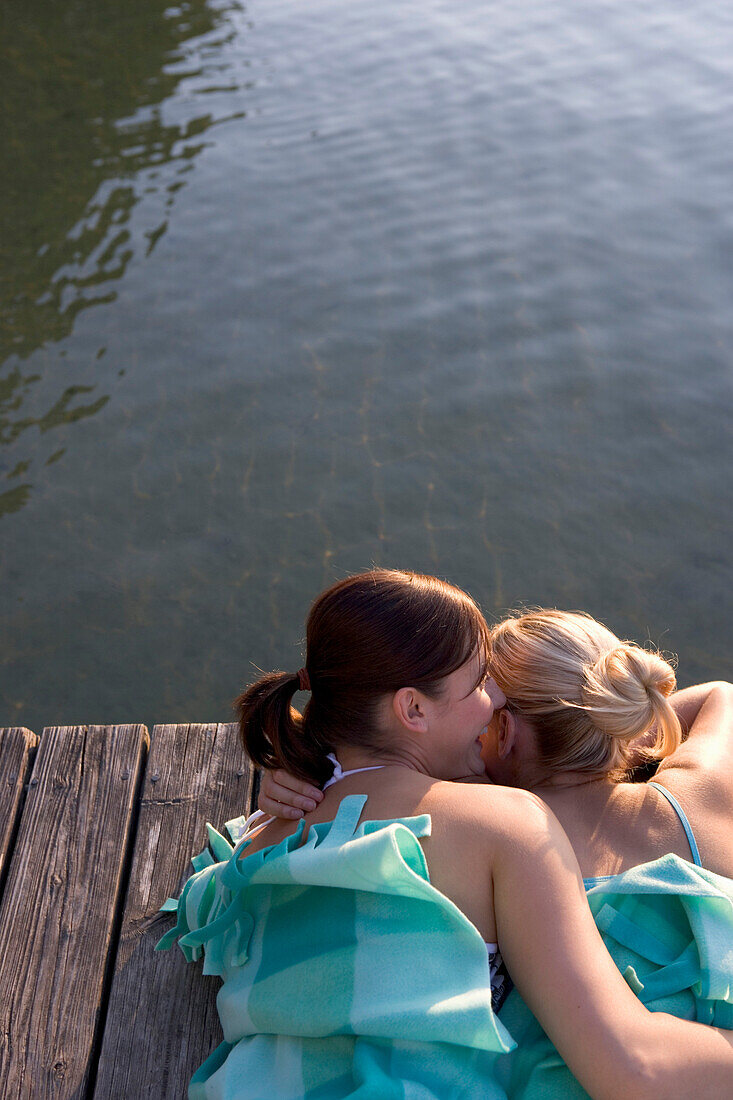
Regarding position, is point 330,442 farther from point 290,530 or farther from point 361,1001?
point 361,1001

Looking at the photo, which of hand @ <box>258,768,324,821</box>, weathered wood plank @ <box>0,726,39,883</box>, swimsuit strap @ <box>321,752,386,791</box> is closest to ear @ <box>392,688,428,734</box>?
swimsuit strap @ <box>321,752,386,791</box>

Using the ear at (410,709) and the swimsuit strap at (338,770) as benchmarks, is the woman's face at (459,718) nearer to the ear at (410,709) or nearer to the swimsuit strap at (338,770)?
the ear at (410,709)

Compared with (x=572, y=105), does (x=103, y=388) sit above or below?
below

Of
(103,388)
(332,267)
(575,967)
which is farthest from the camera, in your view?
A: (332,267)

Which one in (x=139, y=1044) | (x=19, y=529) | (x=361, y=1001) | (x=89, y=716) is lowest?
(x=89, y=716)

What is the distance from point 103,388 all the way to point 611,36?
6935 millimetres

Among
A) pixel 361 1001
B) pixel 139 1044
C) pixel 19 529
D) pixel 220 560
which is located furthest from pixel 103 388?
pixel 361 1001

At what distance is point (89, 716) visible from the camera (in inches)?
164

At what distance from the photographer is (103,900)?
8.00 feet

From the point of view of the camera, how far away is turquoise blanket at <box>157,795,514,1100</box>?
166cm

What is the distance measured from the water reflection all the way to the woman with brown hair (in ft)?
11.8

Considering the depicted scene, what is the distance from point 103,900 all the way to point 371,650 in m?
Result: 1.08

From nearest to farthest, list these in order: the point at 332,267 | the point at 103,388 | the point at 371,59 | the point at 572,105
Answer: the point at 103,388
the point at 332,267
the point at 572,105
the point at 371,59

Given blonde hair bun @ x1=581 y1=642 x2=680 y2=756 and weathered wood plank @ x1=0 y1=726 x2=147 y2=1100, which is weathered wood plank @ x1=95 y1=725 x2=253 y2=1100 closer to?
weathered wood plank @ x1=0 y1=726 x2=147 y2=1100
